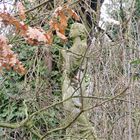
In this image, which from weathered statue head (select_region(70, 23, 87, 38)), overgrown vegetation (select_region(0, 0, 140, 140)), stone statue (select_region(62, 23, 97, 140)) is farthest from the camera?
overgrown vegetation (select_region(0, 0, 140, 140))

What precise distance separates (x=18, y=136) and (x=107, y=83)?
59.2 inches

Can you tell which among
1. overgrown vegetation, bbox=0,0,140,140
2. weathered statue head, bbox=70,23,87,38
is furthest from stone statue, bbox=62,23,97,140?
overgrown vegetation, bbox=0,0,140,140

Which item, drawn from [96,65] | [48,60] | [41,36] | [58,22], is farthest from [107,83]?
[41,36]

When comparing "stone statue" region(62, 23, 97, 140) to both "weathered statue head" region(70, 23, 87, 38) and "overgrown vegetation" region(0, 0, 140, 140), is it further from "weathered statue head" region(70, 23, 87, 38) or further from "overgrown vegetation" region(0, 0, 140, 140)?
"overgrown vegetation" region(0, 0, 140, 140)

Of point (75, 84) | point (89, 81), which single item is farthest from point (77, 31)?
point (89, 81)

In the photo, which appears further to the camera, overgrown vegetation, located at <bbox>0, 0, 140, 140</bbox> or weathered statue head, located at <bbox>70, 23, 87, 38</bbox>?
overgrown vegetation, located at <bbox>0, 0, 140, 140</bbox>

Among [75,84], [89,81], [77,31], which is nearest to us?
[75,84]

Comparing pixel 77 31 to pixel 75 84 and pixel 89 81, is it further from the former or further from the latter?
pixel 89 81

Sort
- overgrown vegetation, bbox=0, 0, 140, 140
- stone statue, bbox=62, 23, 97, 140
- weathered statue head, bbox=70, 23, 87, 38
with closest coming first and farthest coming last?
1. stone statue, bbox=62, 23, 97, 140
2. weathered statue head, bbox=70, 23, 87, 38
3. overgrown vegetation, bbox=0, 0, 140, 140

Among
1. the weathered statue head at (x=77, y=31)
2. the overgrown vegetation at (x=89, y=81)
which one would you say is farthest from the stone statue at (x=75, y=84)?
the overgrown vegetation at (x=89, y=81)

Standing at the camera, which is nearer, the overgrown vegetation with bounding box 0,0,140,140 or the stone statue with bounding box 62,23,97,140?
the stone statue with bounding box 62,23,97,140

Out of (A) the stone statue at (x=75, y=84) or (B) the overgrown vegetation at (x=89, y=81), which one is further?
(B) the overgrown vegetation at (x=89, y=81)

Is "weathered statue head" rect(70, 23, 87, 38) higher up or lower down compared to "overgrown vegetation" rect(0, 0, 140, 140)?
higher up

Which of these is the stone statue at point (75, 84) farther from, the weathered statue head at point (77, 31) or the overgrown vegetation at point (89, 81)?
the overgrown vegetation at point (89, 81)
